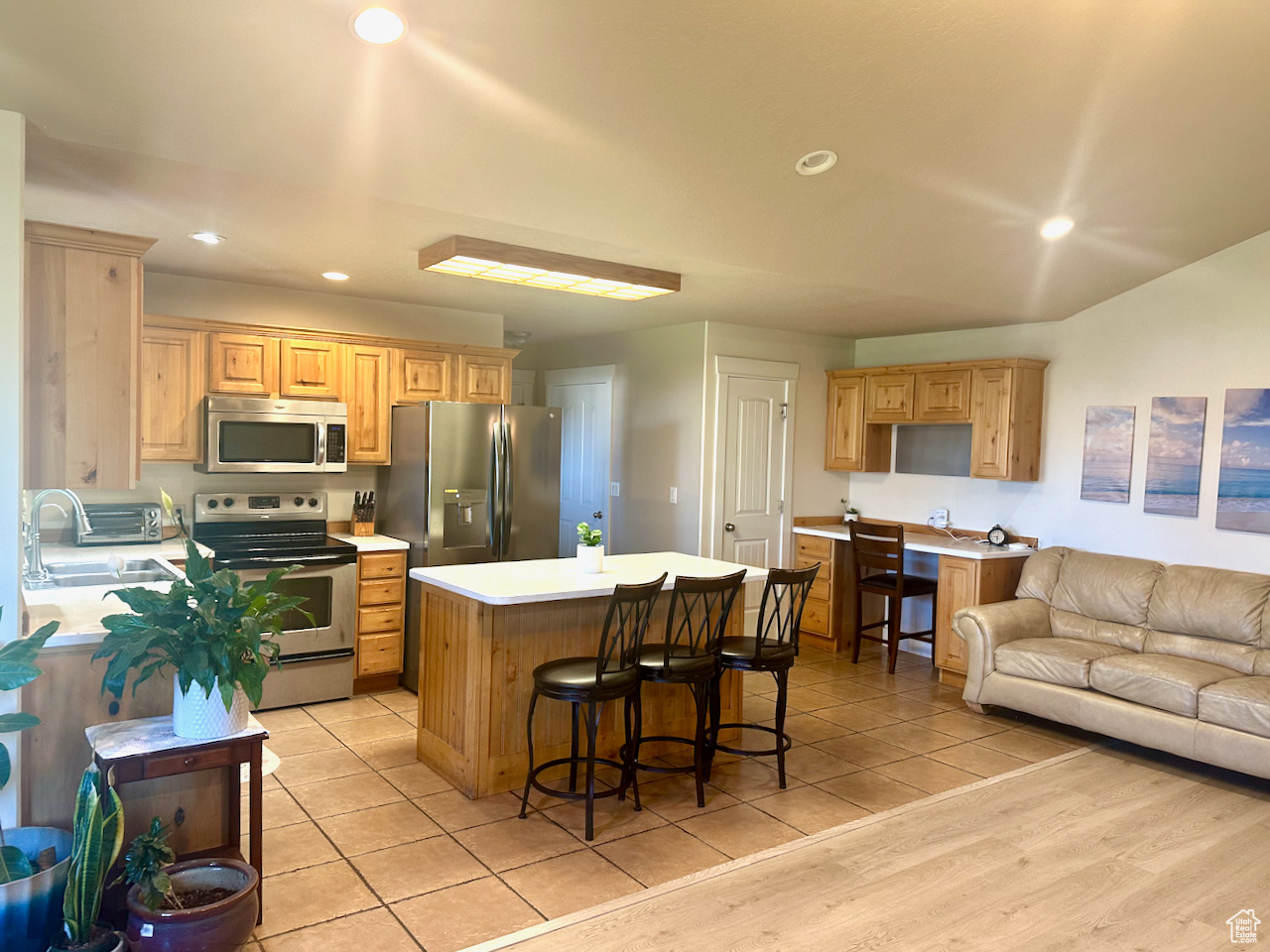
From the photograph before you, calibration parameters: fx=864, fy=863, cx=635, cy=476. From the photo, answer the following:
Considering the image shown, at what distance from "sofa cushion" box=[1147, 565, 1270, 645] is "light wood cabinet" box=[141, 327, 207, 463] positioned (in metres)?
5.43

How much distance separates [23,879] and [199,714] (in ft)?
1.76

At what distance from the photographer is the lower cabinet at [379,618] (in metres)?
5.05

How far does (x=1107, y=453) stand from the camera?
18.0 feet

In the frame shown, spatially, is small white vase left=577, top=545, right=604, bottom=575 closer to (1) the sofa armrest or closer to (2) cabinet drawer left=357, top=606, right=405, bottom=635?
(2) cabinet drawer left=357, top=606, right=405, bottom=635

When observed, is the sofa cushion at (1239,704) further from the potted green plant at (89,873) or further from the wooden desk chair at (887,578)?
the potted green plant at (89,873)

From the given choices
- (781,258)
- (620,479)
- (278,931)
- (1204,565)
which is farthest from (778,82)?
(620,479)

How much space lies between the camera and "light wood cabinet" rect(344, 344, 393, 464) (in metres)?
5.29

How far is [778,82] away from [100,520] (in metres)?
3.96

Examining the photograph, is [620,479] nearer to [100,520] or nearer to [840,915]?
[100,520]

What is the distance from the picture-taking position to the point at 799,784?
12.8 ft

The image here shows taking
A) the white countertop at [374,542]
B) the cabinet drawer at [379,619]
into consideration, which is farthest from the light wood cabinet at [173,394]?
the cabinet drawer at [379,619]

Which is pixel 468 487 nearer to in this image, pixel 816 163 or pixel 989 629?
pixel 816 163

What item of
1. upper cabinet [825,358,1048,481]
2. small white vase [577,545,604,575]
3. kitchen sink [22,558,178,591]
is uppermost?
upper cabinet [825,358,1048,481]

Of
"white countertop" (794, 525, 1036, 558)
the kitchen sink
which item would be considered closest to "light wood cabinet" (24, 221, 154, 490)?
the kitchen sink
